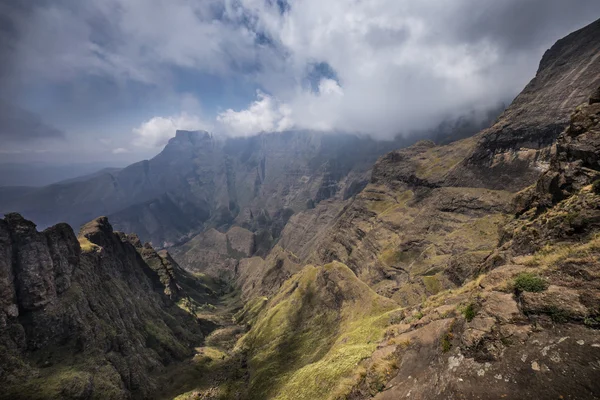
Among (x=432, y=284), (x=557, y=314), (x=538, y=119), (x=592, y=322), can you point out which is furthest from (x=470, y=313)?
(x=538, y=119)

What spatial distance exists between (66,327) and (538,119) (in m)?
214

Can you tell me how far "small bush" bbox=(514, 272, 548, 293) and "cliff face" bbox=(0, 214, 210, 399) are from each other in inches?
4015

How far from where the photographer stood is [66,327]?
90.5 m

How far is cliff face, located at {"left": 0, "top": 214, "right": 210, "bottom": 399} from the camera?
241 feet

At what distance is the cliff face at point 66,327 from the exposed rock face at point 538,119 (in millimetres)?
176976

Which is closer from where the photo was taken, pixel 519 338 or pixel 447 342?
pixel 519 338

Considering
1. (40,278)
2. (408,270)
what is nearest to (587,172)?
(408,270)

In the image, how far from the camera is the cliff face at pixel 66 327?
73375 millimetres

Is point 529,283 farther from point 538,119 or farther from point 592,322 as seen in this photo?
point 538,119

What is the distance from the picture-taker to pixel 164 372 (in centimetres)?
11794

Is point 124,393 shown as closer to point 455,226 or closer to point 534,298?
point 534,298

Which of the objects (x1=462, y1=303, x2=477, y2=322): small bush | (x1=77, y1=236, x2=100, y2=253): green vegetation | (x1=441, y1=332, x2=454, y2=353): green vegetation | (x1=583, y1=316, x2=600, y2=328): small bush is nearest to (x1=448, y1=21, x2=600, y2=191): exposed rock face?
Answer: (x1=462, y1=303, x2=477, y2=322): small bush

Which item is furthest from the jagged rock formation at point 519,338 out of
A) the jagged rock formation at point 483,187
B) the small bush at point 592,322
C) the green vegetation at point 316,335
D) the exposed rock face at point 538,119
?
the exposed rock face at point 538,119

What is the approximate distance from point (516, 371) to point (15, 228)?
138 metres
